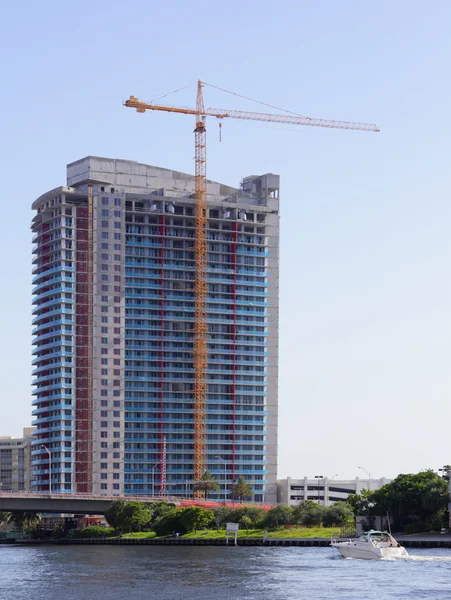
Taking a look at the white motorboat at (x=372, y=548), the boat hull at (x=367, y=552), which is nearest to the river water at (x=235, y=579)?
the boat hull at (x=367, y=552)

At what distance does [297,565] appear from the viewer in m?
176

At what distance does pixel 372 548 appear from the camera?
18450 cm

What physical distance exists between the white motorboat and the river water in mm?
2367

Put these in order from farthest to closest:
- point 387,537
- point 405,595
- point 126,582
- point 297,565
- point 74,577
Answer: point 387,537 → point 297,565 → point 74,577 → point 126,582 → point 405,595

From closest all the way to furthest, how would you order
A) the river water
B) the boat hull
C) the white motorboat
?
1. the river water
2. the boat hull
3. the white motorboat

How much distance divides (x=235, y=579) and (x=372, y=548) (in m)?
36.8

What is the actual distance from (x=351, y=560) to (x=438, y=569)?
86.2 ft

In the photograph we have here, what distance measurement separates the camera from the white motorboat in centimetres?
18262

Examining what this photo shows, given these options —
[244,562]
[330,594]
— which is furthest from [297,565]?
[330,594]

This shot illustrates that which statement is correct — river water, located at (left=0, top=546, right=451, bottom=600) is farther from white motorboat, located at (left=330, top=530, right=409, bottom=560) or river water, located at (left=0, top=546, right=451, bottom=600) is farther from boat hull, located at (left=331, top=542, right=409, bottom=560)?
white motorboat, located at (left=330, top=530, right=409, bottom=560)

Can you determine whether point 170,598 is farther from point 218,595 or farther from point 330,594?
point 330,594

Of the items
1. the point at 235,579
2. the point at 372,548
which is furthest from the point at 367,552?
the point at 235,579

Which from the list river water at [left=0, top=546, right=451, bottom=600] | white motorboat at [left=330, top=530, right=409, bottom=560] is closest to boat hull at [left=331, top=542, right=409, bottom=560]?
white motorboat at [left=330, top=530, right=409, bottom=560]

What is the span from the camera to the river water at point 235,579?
13588 centimetres
